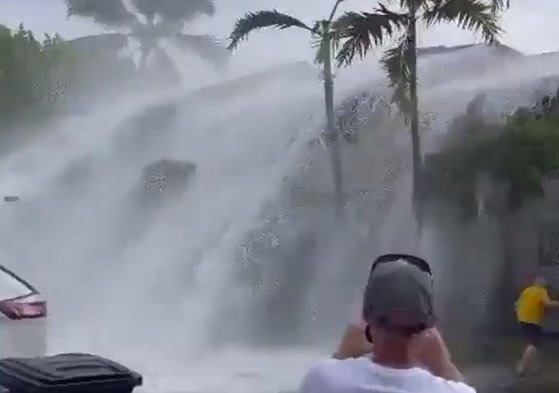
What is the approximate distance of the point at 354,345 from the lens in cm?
345

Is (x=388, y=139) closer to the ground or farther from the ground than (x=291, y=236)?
farther from the ground

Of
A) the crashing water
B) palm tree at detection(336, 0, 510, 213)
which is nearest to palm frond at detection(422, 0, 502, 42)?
palm tree at detection(336, 0, 510, 213)

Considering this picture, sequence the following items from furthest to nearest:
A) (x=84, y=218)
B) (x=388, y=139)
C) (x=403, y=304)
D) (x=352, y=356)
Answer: (x=84, y=218) → (x=388, y=139) → (x=352, y=356) → (x=403, y=304)

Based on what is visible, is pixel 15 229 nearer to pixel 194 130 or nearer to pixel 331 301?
pixel 194 130

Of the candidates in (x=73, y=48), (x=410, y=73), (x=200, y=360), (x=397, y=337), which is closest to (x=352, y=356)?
(x=397, y=337)

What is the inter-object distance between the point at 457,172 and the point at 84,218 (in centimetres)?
655

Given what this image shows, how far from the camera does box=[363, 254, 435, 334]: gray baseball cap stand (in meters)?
3.13

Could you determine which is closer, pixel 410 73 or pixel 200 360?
pixel 200 360

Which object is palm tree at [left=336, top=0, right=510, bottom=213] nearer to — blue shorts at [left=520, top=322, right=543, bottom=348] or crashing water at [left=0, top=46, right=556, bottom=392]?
crashing water at [left=0, top=46, right=556, bottom=392]

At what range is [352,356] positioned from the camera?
11.3 feet

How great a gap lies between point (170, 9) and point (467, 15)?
745 inches

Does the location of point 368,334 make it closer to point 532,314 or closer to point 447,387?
point 447,387

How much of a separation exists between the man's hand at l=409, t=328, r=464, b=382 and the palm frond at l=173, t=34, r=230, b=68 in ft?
69.5

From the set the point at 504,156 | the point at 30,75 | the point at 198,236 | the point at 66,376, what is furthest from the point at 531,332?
the point at 30,75
